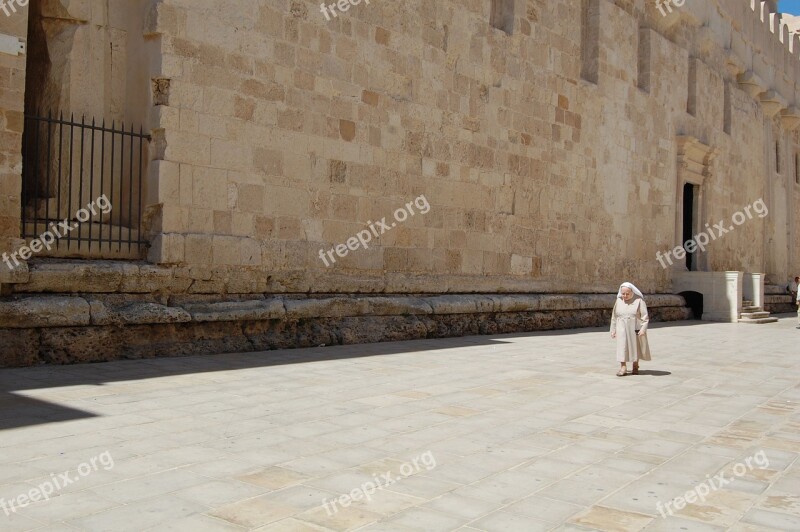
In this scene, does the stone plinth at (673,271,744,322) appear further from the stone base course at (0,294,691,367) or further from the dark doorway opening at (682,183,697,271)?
the stone base course at (0,294,691,367)

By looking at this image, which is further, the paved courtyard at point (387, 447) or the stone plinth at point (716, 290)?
the stone plinth at point (716, 290)

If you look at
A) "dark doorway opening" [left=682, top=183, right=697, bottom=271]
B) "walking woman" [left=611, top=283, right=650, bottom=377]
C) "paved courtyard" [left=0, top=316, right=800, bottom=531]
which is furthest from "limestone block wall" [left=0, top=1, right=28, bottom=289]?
"dark doorway opening" [left=682, top=183, right=697, bottom=271]

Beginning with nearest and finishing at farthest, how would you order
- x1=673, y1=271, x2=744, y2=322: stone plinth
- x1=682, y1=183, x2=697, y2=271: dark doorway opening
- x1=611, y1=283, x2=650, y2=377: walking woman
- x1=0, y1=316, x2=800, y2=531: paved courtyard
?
x1=0, y1=316, x2=800, y2=531: paved courtyard < x1=611, y1=283, x2=650, y2=377: walking woman < x1=673, y1=271, x2=744, y2=322: stone plinth < x1=682, y1=183, x2=697, y2=271: dark doorway opening

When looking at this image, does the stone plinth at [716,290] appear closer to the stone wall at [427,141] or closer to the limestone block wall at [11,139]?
the stone wall at [427,141]

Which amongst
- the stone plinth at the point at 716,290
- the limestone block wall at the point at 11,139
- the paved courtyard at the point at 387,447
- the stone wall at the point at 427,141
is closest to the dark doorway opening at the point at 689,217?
the stone wall at the point at 427,141

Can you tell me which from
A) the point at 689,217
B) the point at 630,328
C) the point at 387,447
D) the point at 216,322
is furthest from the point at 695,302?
the point at 387,447

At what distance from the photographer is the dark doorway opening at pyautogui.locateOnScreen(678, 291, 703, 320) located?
1656 cm

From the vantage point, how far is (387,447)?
4102 mm

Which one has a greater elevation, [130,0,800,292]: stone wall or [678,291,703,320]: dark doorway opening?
[130,0,800,292]: stone wall

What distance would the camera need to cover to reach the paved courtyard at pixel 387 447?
304 centimetres

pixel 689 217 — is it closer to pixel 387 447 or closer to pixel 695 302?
pixel 695 302

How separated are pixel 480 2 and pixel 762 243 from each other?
1453 centimetres

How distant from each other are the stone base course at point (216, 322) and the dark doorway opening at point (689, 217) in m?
8.21

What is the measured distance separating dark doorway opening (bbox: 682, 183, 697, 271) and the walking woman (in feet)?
36.7
